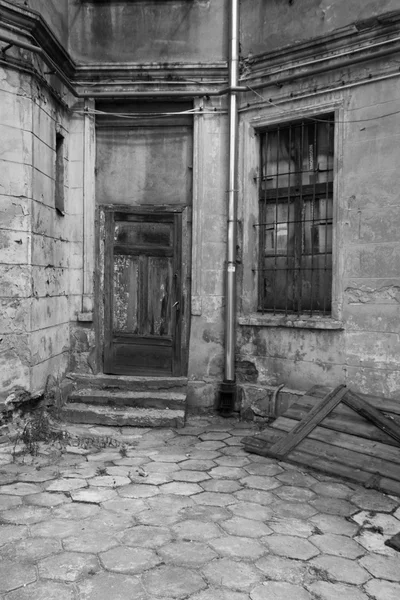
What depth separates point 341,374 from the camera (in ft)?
18.9

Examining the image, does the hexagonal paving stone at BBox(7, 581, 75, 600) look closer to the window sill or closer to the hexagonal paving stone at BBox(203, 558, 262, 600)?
the hexagonal paving stone at BBox(203, 558, 262, 600)

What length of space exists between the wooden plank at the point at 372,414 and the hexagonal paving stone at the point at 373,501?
23.3 inches

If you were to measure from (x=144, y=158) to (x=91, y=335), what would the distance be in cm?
244

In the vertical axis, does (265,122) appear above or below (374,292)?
above

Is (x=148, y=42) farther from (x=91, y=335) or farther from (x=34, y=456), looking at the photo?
(x=34, y=456)

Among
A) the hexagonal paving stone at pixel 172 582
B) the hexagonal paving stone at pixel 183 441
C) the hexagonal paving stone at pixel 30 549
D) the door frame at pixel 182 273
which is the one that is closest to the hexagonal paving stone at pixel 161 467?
the hexagonal paving stone at pixel 183 441

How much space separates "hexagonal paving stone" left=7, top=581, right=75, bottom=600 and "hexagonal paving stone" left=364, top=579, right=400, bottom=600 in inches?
61.5

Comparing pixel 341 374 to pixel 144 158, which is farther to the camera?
pixel 144 158

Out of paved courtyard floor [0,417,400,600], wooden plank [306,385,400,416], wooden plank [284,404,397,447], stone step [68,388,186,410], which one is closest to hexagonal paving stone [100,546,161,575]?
paved courtyard floor [0,417,400,600]

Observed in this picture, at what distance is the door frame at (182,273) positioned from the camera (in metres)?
6.83

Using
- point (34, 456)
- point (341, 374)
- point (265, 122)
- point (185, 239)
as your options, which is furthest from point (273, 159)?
point (34, 456)

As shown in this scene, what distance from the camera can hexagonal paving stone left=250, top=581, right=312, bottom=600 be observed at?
105 inches

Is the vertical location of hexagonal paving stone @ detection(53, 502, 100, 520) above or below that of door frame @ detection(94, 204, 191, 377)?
below

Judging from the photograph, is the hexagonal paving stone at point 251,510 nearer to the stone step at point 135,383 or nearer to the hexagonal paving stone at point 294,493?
the hexagonal paving stone at point 294,493
